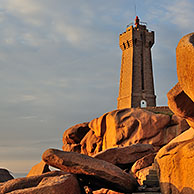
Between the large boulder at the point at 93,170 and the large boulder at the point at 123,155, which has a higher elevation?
the large boulder at the point at 123,155

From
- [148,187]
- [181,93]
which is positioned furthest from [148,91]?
[181,93]

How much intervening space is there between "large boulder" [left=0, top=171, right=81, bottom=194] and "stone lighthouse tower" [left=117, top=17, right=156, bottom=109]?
85.1 ft

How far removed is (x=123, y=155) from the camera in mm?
11438

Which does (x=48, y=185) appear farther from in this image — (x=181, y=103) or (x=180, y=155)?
(x=181, y=103)

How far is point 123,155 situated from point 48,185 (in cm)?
467

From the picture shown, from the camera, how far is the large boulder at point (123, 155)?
11.2 meters

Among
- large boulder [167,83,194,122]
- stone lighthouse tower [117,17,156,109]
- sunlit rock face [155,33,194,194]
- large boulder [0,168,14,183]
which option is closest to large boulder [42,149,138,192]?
sunlit rock face [155,33,194,194]

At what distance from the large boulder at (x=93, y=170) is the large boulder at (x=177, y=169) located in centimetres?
174

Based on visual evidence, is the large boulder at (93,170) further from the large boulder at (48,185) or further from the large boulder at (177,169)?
the large boulder at (177,169)

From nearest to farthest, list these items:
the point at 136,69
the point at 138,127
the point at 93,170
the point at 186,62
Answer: the point at 186,62
the point at 93,170
the point at 138,127
the point at 136,69

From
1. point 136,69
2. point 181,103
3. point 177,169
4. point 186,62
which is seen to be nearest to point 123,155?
point 177,169

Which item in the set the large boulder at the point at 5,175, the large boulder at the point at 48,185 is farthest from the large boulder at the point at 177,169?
the large boulder at the point at 5,175

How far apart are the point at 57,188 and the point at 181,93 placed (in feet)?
12.7

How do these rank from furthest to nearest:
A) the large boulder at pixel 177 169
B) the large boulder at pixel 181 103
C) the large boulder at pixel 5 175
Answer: the large boulder at pixel 5 175 → the large boulder at pixel 181 103 → the large boulder at pixel 177 169
